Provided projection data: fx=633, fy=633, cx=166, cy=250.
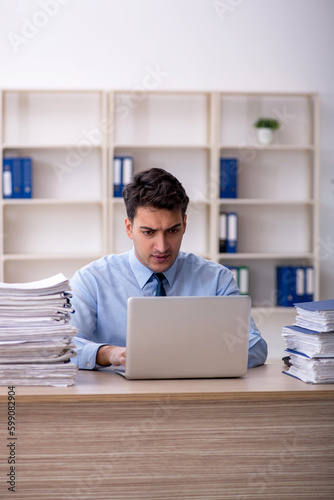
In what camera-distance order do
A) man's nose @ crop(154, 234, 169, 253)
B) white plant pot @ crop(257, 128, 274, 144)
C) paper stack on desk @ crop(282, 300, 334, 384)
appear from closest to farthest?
paper stack on desk @ crop(282, 300, 334, 384) → man's nose @ crop(154, 234, 169, 253) → white plant pot @ crop(257, 128, 274, 144)

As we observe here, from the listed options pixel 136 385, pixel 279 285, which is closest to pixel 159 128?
pixel 279 285

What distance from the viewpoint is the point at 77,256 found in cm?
442

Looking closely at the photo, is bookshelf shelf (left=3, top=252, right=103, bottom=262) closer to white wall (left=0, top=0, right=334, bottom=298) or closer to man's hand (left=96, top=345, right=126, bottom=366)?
white wall (left=0, top=0, right=334, bottom=298)

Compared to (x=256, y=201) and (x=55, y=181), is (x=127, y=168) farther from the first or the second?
(x=256, y=201)

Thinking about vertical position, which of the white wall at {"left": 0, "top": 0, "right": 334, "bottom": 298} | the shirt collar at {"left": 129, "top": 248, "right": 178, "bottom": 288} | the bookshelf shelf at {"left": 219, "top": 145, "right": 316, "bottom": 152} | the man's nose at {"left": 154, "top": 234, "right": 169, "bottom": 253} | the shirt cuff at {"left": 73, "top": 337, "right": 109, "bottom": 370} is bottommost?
the shirt cuff at {"left": 73, "top": 337, "right": 109, "bottom": 370}

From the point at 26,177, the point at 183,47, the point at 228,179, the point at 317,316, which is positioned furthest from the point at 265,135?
the point at 317,316

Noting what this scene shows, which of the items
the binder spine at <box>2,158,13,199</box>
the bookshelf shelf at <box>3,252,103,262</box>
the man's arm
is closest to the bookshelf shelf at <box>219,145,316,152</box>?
the bookshelf shelf at <box>3,252,103,262</box>

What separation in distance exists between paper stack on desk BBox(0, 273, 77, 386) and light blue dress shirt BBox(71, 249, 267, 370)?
17.9 inches

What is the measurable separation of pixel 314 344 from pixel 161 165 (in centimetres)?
304

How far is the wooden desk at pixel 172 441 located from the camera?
1.63 m

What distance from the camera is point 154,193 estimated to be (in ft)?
7.37

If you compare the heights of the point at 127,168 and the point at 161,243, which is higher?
the point at 127,168

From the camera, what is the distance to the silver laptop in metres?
1.72

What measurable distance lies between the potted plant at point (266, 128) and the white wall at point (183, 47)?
29 centimetres
